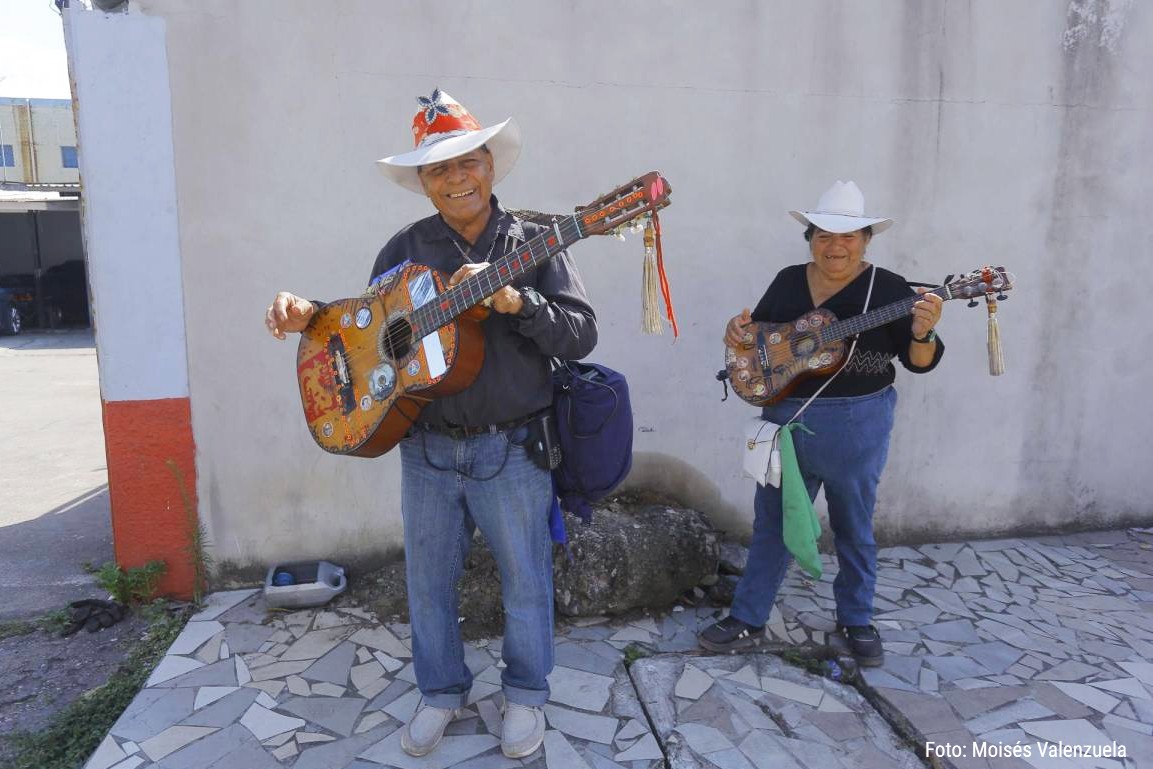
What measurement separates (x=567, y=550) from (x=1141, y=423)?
372cm

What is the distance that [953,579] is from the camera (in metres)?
4.05

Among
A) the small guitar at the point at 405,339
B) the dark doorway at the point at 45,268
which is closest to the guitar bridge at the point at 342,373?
the small guitar at the point at 405,339

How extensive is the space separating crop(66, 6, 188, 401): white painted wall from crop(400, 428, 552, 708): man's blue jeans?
1.74m

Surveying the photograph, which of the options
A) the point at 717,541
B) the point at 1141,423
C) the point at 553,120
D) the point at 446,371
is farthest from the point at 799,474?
the point at 1141,423

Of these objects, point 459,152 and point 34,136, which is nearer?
point 459,152

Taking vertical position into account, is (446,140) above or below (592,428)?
above

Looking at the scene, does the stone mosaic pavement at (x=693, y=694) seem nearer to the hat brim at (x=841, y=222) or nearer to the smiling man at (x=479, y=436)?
the smiling man at (x=479, y=436)

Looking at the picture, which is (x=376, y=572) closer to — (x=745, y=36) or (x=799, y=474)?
(x=799, y=474)

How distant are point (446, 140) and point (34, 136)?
79.0ft

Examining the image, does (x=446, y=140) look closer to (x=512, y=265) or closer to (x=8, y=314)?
(x=512, y=265)

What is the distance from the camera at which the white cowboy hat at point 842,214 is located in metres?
2.86

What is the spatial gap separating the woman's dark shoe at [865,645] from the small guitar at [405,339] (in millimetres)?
2075

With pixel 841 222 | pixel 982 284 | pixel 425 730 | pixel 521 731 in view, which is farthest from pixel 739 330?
pixel 425 730

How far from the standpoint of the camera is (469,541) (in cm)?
266
